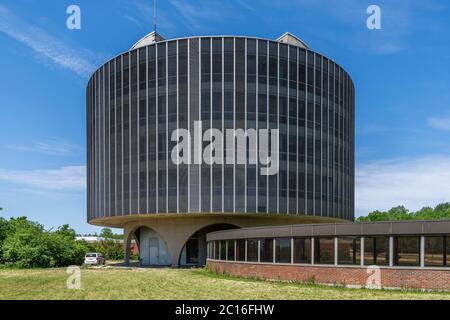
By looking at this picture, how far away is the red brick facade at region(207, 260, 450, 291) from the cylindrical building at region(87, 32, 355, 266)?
636 inches

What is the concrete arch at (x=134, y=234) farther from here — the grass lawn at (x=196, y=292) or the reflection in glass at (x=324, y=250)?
the reflection in glass at (x=324, y=250)

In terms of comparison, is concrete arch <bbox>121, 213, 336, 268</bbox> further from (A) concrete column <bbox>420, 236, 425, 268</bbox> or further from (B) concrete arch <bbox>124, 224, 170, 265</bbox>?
(A) concrete column <bbox>420, 236, 425, 268</bbox>

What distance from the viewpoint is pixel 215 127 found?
53.2m

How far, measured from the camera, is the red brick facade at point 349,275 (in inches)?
1069

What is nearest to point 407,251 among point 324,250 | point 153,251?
point 324,250

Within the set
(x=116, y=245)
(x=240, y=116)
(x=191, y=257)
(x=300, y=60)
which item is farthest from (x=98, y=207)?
(x=116, y=245)

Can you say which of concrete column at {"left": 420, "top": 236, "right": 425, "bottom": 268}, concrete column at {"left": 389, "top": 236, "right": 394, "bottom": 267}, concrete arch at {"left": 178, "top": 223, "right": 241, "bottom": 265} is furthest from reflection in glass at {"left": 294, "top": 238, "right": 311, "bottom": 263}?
concrete arch at {"left": 178, "top": 223, "right": 241, "bottom": 265}

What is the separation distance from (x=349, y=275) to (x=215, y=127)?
2641cm

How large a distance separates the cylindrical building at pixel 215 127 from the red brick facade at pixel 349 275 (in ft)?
53.0

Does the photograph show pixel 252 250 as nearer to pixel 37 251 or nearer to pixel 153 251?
pixel 37 251

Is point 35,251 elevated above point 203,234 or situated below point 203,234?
below

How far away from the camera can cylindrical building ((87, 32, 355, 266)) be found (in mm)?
53438

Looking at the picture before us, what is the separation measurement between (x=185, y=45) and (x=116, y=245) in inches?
2204

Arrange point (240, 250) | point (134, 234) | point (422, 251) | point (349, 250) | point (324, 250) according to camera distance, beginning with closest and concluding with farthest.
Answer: point (422, 251) < point (349, 250) < point (324, 250) < point (240, 250) < point (134, 234)
